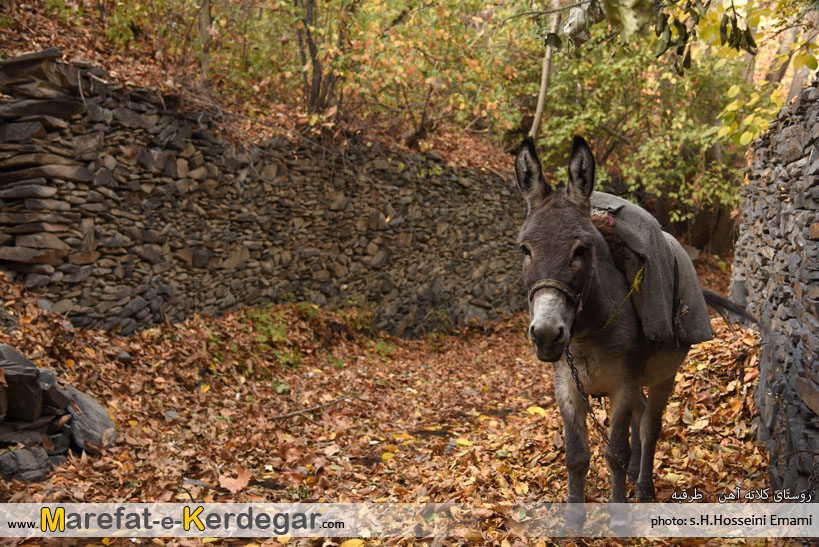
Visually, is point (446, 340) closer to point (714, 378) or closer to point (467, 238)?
point (467, 238)

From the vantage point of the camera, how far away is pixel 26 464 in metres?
4.09

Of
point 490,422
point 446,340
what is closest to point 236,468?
point 490,422

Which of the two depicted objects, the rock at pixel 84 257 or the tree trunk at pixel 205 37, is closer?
the rock at pixel 84 257

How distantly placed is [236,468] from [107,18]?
7.03 metres

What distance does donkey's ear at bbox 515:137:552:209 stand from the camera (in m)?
3.03

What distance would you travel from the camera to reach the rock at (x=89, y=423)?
463 cm

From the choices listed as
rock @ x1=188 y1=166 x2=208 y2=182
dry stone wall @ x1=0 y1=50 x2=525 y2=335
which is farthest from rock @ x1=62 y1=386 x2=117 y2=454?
rock @ x1=188 y1=166 x2=208 y2=182

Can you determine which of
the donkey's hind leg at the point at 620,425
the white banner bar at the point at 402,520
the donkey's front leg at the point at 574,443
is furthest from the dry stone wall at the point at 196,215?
the donkey's hind leg at the point at 620,425

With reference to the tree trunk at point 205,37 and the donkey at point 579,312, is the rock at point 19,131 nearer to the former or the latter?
the tree trunk at point 205,37

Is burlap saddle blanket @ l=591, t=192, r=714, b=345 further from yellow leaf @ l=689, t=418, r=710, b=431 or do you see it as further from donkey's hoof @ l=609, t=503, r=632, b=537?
yellow leaf @ l=689, t=418, r=710, b=431

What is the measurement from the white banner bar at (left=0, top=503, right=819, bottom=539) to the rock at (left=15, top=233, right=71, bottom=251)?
138 inches

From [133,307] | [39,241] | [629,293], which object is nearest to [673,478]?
[629,293]

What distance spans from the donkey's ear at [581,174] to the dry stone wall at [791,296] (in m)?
1.53

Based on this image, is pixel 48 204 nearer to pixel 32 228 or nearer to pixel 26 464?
pixel 32 228
